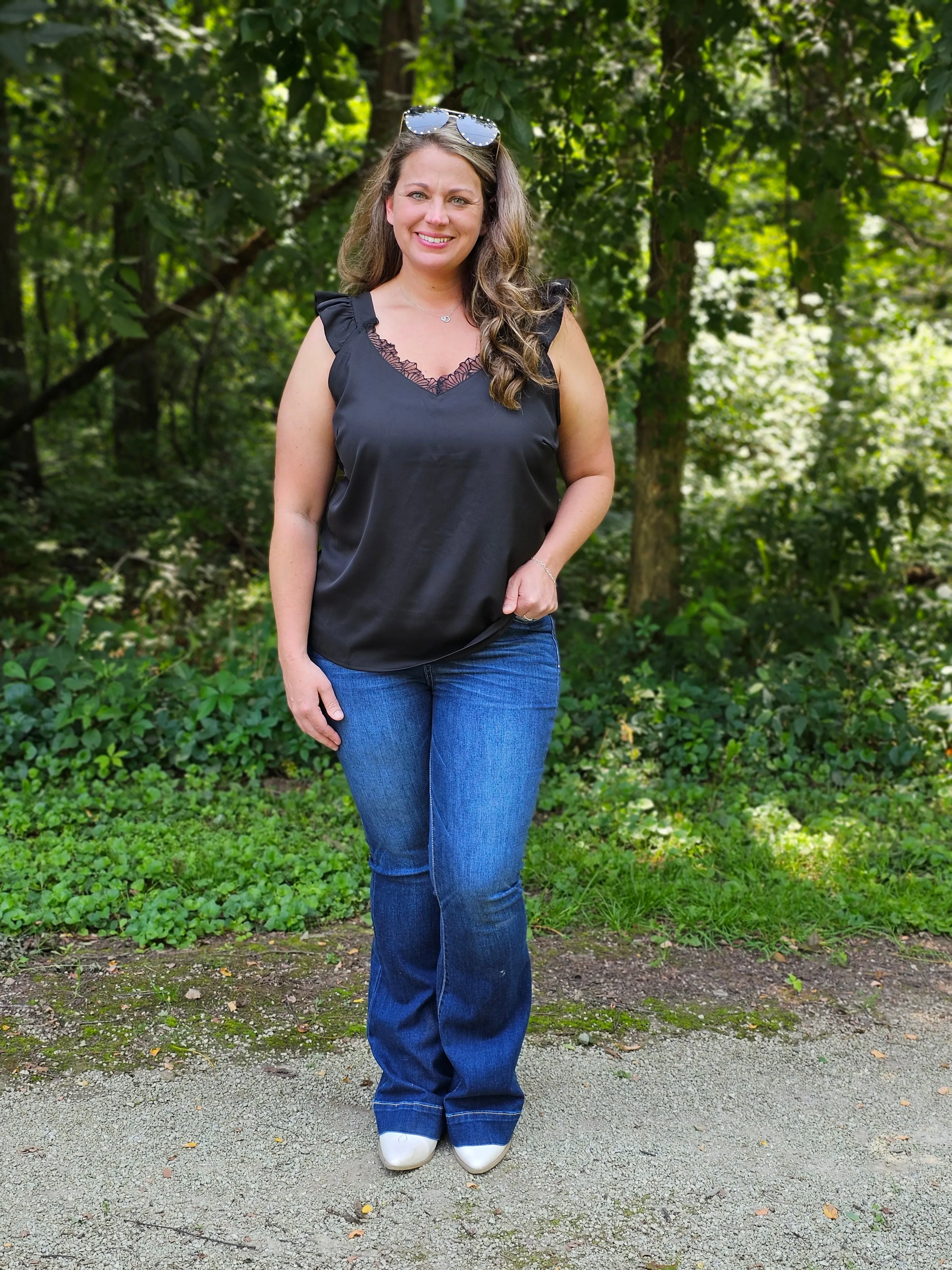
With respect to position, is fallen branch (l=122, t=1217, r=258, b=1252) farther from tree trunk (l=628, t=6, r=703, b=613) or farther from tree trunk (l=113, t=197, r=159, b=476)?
tree trunk (l=113, t=197, r=159, b=476)

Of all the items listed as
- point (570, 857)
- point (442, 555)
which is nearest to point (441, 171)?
point (442, 555)

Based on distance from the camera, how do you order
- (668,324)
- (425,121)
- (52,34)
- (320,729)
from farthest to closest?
(668,324) < (52,34) < (320,729) < (425,121)

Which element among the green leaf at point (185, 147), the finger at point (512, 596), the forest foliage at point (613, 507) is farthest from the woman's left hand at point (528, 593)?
the green leaf at point (185, 147)

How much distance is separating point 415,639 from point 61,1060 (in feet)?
5.10

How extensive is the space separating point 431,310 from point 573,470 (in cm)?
45

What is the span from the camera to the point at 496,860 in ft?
7.52

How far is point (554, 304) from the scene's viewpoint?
2359mm

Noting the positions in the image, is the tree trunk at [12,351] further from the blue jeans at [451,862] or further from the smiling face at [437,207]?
the blue jeans at [451,862]

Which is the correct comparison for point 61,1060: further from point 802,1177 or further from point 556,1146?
point 802,1177

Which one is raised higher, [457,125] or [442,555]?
[457,125]

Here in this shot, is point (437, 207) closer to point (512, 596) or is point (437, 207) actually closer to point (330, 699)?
point (512, 596)

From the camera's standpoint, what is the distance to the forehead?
225 centimetres

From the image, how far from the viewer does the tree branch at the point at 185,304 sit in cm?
644

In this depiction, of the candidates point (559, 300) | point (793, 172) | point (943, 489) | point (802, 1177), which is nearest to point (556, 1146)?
point (802, 1177)
